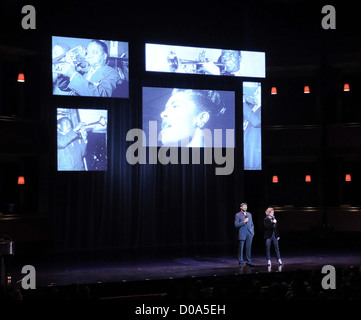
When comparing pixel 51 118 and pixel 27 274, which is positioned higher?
pixel 51 118

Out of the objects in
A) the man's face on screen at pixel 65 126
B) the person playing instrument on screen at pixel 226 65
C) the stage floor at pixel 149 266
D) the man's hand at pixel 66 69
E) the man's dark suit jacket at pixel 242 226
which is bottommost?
the stage floor at pixel 149 266

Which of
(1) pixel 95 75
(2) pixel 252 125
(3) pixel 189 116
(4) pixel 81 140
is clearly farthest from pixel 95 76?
(2) pixel 252 125

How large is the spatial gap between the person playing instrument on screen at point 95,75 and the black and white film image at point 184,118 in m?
1.12

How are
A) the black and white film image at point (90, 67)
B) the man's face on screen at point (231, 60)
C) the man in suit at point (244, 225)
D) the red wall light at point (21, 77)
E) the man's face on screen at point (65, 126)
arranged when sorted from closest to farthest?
1. the man in suit at point (244, 225)
2. the red wall light at point (21, 77)
3. the black and white film image at point (90, 67)
4. the man's face on screen at point (65, 126)
5. the man's face on screen at point (231, 60)

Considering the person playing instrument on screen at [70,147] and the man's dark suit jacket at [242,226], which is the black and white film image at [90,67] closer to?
the person playing instrument on screen at [70,147]

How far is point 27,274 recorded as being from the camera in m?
11.4

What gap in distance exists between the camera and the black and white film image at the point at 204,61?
15695 mm

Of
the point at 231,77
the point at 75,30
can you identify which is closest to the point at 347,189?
the point at 231,77

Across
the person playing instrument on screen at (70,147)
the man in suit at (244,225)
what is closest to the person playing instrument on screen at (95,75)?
the person playing instrument on screen at (70,147)

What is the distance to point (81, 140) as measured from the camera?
15023 mm

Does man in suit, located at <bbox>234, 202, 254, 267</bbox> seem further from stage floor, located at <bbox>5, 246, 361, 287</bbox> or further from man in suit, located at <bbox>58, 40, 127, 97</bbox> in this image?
man in suit, located at <bbox>58, 40, 127, 97</bbox>
